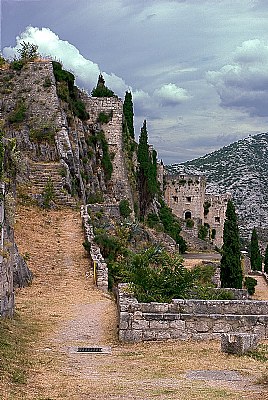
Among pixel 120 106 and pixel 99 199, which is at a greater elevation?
pixel 120 106

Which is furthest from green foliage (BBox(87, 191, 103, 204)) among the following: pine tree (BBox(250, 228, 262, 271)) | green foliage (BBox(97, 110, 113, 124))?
pine tree (BBox(250, 228, 262, 271))

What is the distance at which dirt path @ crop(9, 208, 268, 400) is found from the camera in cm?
802

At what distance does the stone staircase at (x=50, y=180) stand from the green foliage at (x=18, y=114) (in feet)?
18.8

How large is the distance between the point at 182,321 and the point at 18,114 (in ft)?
99.2

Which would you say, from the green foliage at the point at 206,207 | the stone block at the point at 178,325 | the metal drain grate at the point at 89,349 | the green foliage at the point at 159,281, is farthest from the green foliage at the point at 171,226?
the metal drain grate at the point at 89,349

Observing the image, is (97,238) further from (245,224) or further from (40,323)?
(245,224)

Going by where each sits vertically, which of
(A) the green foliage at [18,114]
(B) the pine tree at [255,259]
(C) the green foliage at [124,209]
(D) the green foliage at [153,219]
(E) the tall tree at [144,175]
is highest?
(A) the green foliage at [18,114]

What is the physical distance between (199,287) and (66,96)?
29.7m

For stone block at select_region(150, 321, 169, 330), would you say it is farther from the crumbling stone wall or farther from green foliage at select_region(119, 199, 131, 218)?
the crumbling stone wall

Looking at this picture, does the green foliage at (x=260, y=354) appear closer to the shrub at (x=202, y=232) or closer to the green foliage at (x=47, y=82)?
the green foliage at (x=47, y=82)

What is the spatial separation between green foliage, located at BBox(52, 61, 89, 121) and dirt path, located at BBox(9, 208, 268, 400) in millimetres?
25149

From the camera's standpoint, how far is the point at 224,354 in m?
10.5

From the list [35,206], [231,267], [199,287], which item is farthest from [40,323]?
[231,267]

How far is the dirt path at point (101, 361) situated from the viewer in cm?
802
